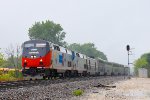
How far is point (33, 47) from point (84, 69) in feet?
67.0

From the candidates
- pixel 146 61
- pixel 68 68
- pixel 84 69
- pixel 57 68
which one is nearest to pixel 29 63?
pixel 57 68

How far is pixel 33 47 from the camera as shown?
31.5 metres

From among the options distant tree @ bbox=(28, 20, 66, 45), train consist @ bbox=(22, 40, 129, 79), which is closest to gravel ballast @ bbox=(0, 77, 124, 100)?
train consist @ bbox=(22, 40, 129, 79)

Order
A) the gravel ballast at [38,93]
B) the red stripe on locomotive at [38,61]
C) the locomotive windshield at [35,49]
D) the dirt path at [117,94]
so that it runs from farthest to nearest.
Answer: the locomotive windshield at [35,49], the red stripe on locomotive at [38,61], the dirt path at [117,94], the gravel ballast at [38,93]

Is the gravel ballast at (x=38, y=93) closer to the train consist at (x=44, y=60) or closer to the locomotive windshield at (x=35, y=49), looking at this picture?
the train consist at (x=44, y=60)

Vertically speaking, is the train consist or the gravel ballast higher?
the train consist

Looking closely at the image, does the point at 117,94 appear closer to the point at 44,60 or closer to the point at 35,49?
the point at 44,60

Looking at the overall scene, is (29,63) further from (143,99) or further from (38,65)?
(143,99)

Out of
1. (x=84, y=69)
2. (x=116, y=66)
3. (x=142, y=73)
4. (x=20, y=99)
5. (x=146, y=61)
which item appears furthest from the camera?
(x=146, y=61)

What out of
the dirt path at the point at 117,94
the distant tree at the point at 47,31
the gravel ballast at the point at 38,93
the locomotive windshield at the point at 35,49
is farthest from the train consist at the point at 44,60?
the distant tree at the point at 47,31

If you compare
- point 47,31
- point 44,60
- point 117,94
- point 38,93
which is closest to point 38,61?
point 44,60

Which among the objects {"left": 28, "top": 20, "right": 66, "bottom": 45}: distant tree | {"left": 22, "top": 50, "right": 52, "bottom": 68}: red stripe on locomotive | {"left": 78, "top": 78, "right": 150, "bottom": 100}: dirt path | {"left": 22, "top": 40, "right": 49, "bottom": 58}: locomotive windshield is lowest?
{"left": 78, "top": 78, "right": 150, "bottom": 100}: dirt path

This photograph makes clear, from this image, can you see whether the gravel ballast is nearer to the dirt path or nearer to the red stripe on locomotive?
the dirt path

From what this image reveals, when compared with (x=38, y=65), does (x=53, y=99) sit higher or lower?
lower
